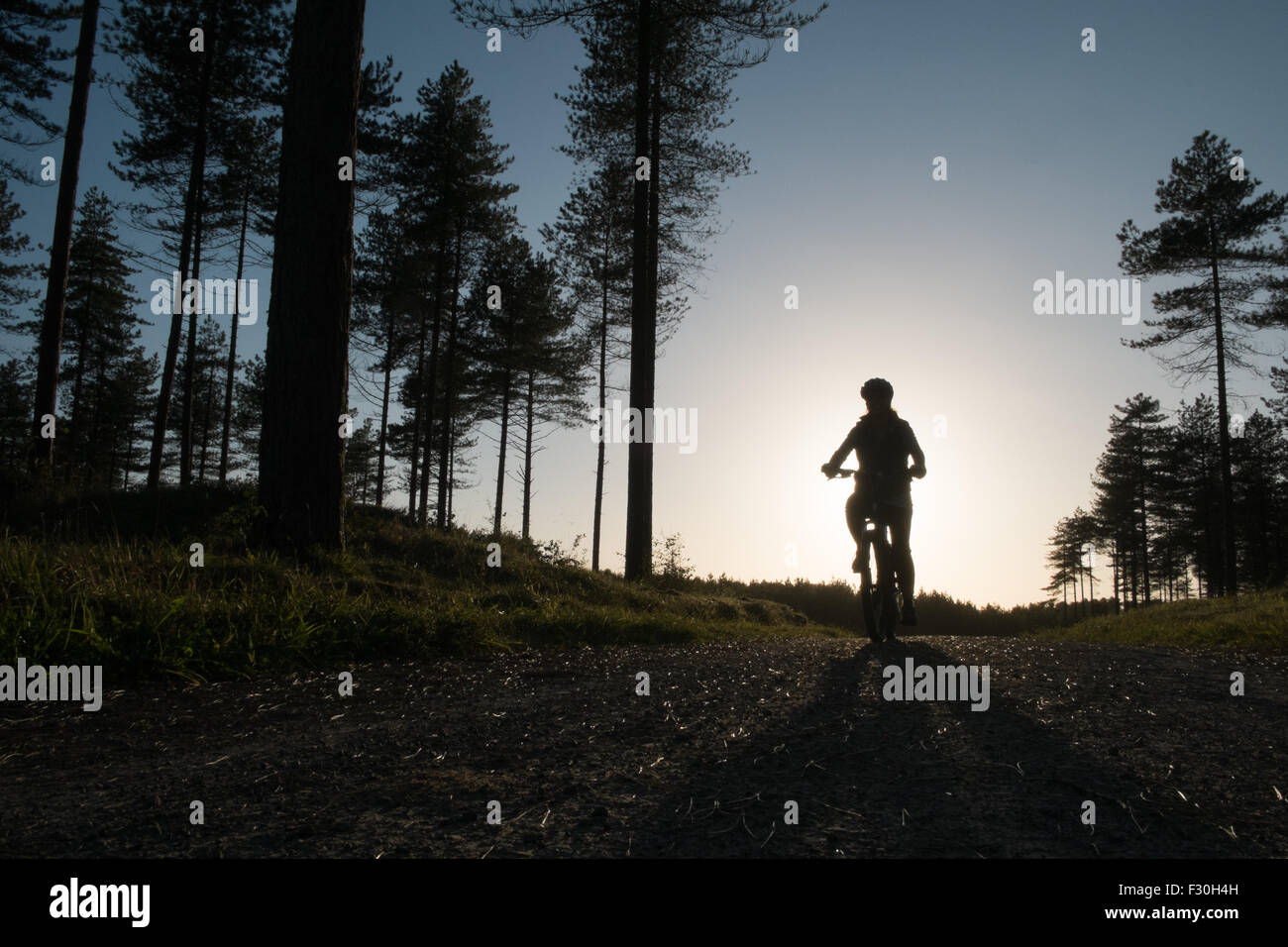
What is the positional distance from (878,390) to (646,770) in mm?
5535

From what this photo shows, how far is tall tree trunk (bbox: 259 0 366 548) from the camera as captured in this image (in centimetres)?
734

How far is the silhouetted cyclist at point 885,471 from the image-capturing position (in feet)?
23.0

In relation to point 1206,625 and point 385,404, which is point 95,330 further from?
point 1206,625

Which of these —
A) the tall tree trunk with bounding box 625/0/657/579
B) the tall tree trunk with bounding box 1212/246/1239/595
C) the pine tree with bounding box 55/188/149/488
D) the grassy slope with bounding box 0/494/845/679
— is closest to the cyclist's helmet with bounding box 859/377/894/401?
the grassy slope with bounding box 0/494/845/679

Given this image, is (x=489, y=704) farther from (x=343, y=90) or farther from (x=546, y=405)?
(x=546, y=405)

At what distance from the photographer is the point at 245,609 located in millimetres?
5121

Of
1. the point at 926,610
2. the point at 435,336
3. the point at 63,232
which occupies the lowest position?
the point at 926,610

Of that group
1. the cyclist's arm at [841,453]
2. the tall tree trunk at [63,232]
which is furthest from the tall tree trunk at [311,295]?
the tall tree trunk at [63,232]

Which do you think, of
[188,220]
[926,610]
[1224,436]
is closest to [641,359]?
[188,220]

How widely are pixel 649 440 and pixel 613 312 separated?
16.6 m

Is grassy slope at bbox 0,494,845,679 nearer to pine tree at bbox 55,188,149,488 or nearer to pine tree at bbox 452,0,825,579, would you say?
pine tree at bbox 452,0,825,579

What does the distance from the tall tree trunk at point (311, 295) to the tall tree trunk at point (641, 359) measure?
7560 millimetres

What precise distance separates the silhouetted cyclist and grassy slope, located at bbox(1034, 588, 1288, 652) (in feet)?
13.4

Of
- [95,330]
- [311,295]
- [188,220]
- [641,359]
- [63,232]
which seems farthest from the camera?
[95,330]
